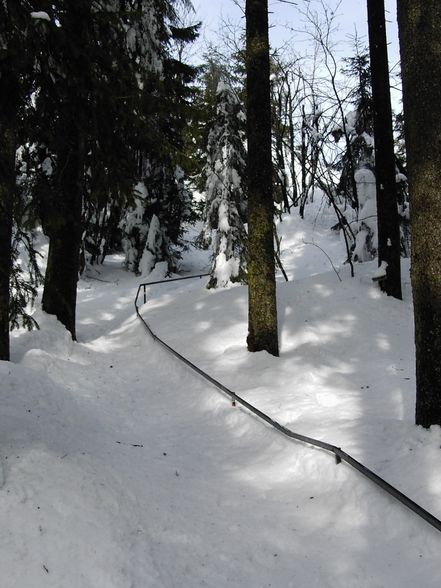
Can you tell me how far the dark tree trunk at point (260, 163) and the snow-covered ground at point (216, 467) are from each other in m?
1.25

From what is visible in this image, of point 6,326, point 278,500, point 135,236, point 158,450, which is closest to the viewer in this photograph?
Result: point 278,500

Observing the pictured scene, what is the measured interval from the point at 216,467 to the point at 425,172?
3545 mm

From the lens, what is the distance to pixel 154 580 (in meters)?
3.16

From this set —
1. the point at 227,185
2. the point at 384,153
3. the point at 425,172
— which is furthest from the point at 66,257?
the point at 227,185

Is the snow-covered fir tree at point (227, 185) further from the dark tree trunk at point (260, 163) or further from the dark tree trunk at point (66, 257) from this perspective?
the dark tree trunk at point (260, 163)

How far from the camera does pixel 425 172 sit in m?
4.35

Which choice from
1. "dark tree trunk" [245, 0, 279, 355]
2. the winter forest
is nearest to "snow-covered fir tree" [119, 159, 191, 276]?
the winter forest

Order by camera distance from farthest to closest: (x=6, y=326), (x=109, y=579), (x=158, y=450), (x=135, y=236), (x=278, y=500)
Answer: (x=135, y=236) → (x=6, y=326) → (x=158, y=450) → (x=278, y=500) → (x=109, y=579)

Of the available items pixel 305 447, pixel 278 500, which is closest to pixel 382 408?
pixel 305 447

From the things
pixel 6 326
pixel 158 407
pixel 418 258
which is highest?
pixel 418 258

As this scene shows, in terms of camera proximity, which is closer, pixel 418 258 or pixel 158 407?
pixel 418 258

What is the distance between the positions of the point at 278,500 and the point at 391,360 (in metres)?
4.77

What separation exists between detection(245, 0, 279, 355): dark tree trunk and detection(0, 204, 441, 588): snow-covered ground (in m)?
1.25

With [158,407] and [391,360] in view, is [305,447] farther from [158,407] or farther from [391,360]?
[391,360]
